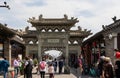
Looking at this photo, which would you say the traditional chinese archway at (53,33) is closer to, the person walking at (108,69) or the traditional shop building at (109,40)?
the traditional shop building at (109,40)

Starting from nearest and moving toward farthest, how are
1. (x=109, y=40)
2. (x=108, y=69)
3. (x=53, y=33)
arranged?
(x=108, y=69) < (x=109, y=40) < (x=53, y=33)

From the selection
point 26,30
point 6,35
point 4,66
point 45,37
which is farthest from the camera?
point 26,30

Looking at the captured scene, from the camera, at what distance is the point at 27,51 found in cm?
6794

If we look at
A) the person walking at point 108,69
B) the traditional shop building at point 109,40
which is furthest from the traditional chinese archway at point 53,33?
the person walking at point 108,69

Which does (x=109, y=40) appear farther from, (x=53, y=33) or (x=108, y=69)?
(x=53, y=33)

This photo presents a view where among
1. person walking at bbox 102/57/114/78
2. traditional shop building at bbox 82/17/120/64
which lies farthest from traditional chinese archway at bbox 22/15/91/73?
person walking at bbox 102/57/114/78

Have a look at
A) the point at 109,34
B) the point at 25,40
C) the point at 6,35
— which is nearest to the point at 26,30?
the point at 25,40

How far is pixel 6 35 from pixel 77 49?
31.6 meters

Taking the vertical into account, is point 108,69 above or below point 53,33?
below

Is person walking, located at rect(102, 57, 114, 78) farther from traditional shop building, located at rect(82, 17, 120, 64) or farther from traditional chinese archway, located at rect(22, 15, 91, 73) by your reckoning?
traditional chinese archway, located at rect(22, 15, 91, 73)

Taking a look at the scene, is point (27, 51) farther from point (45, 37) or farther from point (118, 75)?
point (118, 75)

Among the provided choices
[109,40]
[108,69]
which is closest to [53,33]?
[109,40]

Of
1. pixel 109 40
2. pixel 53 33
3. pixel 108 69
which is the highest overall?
pixel 53 33

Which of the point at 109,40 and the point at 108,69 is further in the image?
the point at 109,40
